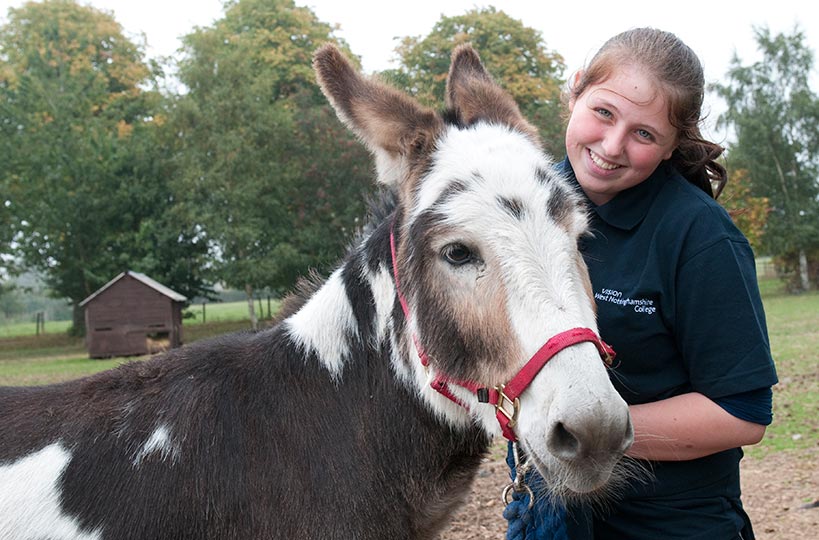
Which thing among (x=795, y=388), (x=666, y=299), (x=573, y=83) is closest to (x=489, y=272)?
(x=666, y=299)

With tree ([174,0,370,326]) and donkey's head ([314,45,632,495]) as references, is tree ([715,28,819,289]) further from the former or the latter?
donkey's head ([314,45,632,495])

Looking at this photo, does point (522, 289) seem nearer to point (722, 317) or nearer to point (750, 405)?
point (722, 317)

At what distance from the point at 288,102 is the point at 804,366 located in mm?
25716

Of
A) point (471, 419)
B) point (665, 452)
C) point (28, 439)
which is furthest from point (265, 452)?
point (665, 452)

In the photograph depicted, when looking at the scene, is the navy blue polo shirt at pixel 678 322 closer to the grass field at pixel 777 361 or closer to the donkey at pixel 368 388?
the donkey at pixel 368 388

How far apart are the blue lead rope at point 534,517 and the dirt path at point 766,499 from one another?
85.5 inches

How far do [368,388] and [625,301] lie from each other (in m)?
0.93

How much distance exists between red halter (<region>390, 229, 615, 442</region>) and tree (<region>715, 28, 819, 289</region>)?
1498 inches

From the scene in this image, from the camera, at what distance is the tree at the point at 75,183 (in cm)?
2628

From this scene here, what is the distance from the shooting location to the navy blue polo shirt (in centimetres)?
207

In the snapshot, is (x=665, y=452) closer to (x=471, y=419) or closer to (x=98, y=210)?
(x=471, y=419)

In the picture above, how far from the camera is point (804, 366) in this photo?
11.6 metres

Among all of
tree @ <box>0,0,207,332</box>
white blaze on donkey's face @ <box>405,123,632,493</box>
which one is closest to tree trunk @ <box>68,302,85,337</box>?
tree @ <box>0,0,207,332</box>

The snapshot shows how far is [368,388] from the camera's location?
92.0 inches
